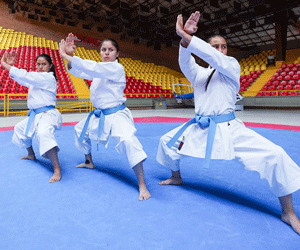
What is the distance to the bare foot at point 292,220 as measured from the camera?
1.30 meters

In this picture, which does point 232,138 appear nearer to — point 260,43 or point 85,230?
point 85,230

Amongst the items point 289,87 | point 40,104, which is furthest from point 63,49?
point 289,87

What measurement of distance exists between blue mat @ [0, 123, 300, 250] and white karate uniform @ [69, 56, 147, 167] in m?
0.36

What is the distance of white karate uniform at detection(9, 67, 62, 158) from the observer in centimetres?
229

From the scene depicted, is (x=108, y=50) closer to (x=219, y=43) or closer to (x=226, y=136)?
(x=219, y=43)

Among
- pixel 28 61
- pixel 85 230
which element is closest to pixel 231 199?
pixel 85 230

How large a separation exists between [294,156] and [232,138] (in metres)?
1.77

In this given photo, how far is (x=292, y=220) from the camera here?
134 centimetres

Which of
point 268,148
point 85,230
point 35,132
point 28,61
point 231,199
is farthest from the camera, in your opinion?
point 28,61

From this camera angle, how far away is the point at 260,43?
19.8 metres

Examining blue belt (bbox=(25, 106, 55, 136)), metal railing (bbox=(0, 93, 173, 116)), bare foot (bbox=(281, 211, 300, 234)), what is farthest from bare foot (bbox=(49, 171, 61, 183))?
metal railing (bbox=(0, 93, 173, 116))

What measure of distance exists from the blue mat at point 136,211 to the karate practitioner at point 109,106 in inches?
12.3

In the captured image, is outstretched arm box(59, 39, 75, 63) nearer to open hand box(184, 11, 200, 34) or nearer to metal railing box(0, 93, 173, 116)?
open hand box(184, 11, 200, 34)

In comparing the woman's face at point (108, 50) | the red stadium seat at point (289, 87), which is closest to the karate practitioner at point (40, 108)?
the woman's face at point (108, 50)
